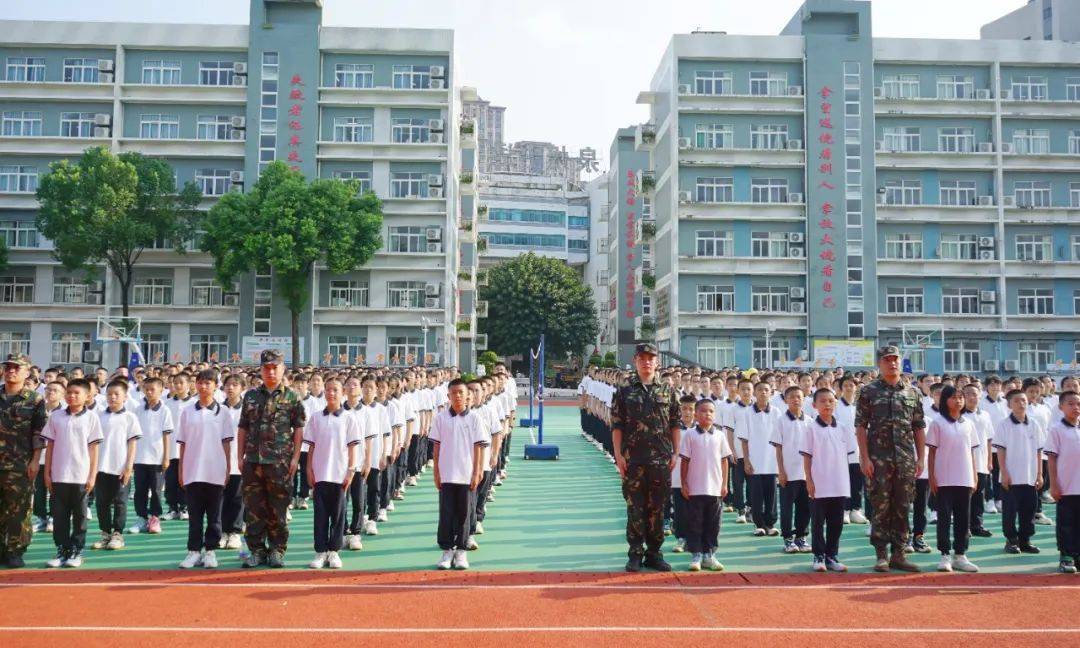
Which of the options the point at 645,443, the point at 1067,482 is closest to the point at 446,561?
the point at 645,443

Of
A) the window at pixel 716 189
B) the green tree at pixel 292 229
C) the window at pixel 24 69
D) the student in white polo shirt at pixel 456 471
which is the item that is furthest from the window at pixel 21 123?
the student in white polo shirt at pixel 456 471

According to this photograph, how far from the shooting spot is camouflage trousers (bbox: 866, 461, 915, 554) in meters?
7.70

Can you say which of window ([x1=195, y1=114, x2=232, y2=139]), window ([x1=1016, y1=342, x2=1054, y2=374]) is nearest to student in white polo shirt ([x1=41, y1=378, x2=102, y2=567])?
window ([x1=195, y1=114, x2=232, y2=139])

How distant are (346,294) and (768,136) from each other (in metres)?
18.4

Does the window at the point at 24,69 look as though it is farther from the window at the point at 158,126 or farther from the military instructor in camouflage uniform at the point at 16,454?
the military instructor in camouflage uniform at the point at 16,454

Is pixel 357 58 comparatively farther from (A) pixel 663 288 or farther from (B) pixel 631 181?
(B) pixel 631 181

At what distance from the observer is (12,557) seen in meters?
7.77

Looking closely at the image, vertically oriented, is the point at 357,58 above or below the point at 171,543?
above

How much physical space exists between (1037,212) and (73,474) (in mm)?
38596

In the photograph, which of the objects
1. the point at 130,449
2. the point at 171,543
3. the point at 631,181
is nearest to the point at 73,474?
the point at 130,449

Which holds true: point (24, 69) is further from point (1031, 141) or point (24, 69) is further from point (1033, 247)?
point (1033, 247)

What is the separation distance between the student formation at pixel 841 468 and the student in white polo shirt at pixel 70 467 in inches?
203

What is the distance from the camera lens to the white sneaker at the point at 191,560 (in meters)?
7.74

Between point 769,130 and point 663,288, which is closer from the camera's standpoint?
point 769,130
